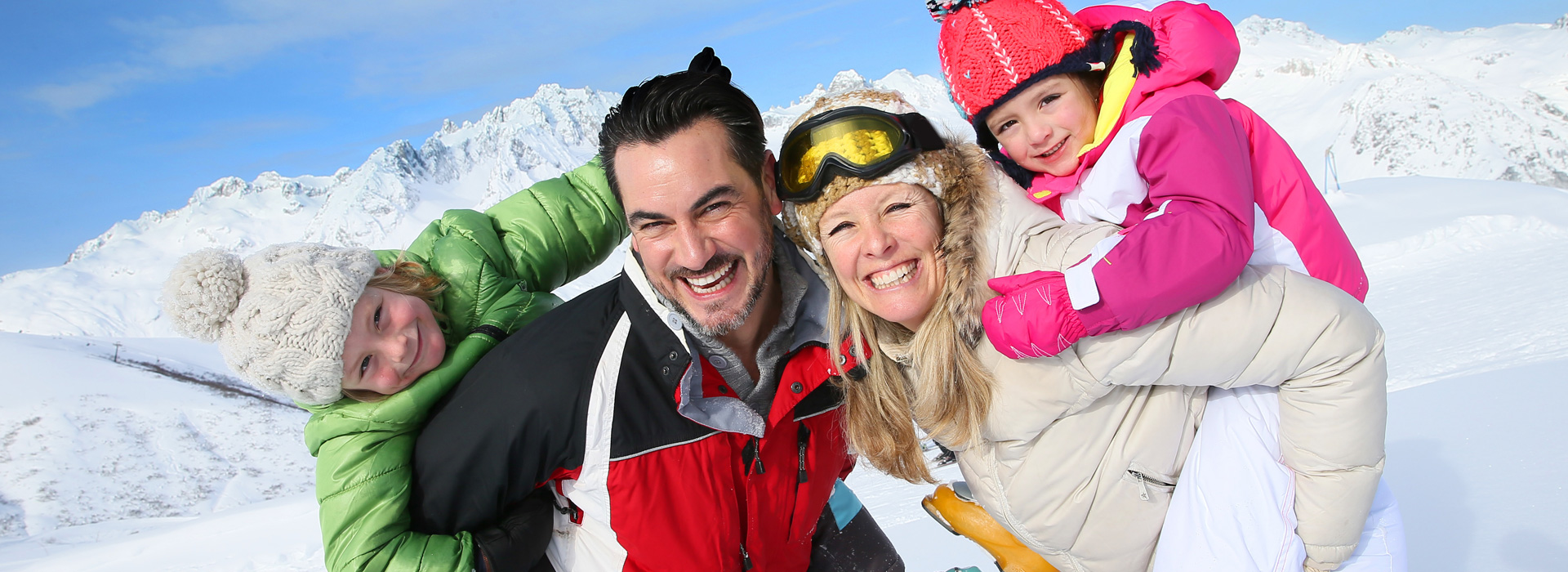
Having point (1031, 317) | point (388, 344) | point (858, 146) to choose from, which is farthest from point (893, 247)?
point (388, 344)

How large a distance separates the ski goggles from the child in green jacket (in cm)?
121

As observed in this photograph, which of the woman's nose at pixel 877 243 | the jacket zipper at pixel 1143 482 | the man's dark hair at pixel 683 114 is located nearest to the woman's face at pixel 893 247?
the woman's nose at pixel 877 243

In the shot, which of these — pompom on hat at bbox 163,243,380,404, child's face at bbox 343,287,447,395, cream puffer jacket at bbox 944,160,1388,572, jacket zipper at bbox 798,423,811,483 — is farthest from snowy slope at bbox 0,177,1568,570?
pompom on hat at bbox 163,243,380,404

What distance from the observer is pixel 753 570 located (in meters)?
2.64

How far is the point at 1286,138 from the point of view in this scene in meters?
99.9

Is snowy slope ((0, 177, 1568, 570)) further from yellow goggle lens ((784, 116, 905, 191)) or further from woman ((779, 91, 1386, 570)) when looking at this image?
yellow goggle lens ((784, 116, 905, 191))

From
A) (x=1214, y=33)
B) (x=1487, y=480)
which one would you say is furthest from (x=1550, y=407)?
(x=1214, y=33)

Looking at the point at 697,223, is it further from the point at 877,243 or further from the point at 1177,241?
the point at 1177,241

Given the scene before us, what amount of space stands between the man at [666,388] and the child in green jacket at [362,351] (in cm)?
10

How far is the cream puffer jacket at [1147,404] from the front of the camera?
1769 millimetres

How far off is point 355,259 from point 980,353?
2.00m

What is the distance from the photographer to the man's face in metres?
2.42

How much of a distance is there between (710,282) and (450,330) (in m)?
0.99

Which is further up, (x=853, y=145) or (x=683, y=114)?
(x=683, y=114)
